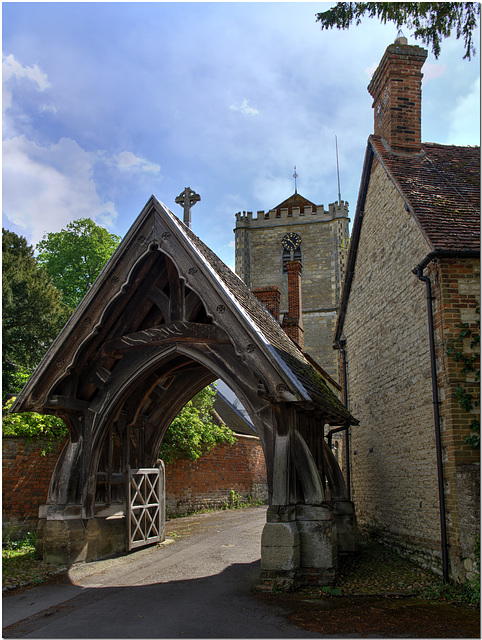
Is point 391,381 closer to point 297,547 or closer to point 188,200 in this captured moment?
point 297,547

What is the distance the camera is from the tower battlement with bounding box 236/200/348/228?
47.2 m

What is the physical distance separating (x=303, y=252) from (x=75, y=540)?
39.5 metres

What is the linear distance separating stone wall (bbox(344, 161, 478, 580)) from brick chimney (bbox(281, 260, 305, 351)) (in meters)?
6.61

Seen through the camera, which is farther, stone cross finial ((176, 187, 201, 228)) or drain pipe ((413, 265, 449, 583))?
stone cross finial ((176, 187, 201, 228))

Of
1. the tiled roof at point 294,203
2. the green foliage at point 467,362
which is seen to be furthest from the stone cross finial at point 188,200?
the tiled roof at point 294,203

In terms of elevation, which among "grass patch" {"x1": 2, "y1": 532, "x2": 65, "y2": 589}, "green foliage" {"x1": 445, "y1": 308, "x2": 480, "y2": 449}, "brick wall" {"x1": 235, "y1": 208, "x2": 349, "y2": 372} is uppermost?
"brick wall" {"x1": 235, "y1": 208, "x2": 349, "y2": 372}

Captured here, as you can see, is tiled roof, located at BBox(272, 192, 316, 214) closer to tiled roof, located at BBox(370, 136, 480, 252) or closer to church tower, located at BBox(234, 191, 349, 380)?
church tower, located at BBox(234, 191, 349, 380)

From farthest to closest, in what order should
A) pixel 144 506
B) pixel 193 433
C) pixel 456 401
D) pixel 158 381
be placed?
pixel 193 433 → pixel 144 506 → pixel 158 381 → pixel 456 401

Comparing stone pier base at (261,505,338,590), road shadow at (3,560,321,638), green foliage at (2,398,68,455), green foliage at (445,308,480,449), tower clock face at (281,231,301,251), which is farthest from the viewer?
tower clock face at (281,231,301,251)

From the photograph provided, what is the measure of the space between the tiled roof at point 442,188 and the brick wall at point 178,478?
8.73m

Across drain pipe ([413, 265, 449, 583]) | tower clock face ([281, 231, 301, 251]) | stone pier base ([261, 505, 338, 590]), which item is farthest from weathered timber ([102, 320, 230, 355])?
tower clock face ([281, 231, 301, 251])

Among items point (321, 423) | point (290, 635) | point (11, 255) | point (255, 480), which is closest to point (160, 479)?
point (321, 423)

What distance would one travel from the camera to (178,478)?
18328mm

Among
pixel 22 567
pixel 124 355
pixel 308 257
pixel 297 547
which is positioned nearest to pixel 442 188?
pixel 124 355
